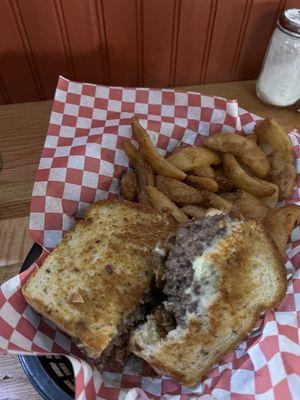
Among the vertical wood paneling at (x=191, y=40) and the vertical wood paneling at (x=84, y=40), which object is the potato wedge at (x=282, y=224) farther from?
the vertical wood paneling at (x=84, y=40)

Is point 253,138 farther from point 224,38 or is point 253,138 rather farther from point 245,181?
point 224,38

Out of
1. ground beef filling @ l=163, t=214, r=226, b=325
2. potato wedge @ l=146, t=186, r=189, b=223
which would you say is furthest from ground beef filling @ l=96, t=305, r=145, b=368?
potato wedge @ l=146, t=186, r=189, b=223

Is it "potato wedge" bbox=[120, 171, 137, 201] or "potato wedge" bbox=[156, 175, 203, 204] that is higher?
"potato wedge" bbox=[156, 175, 203, 204]

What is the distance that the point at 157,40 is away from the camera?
1.79m

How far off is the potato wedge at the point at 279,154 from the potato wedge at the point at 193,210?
33cm

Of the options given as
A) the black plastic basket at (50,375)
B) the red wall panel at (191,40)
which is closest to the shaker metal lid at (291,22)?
the red wall panel at (191,40)

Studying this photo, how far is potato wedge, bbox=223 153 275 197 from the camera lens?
1316 millimetres

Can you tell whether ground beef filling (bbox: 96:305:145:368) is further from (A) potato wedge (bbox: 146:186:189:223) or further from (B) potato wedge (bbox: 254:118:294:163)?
(B) potato wedge (bbox: 254:118:294:163)

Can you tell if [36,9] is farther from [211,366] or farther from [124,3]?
[211,366]

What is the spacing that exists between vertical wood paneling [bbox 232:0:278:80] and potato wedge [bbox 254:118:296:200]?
626mm

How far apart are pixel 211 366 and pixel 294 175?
2.49 feet

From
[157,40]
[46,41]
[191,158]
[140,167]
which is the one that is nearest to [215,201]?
[191,158]

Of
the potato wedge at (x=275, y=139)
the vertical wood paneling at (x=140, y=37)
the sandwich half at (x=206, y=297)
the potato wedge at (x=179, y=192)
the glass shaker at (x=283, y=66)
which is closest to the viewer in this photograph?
the sandwich half at (x=206, y=297)

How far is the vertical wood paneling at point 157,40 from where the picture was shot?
166cm
